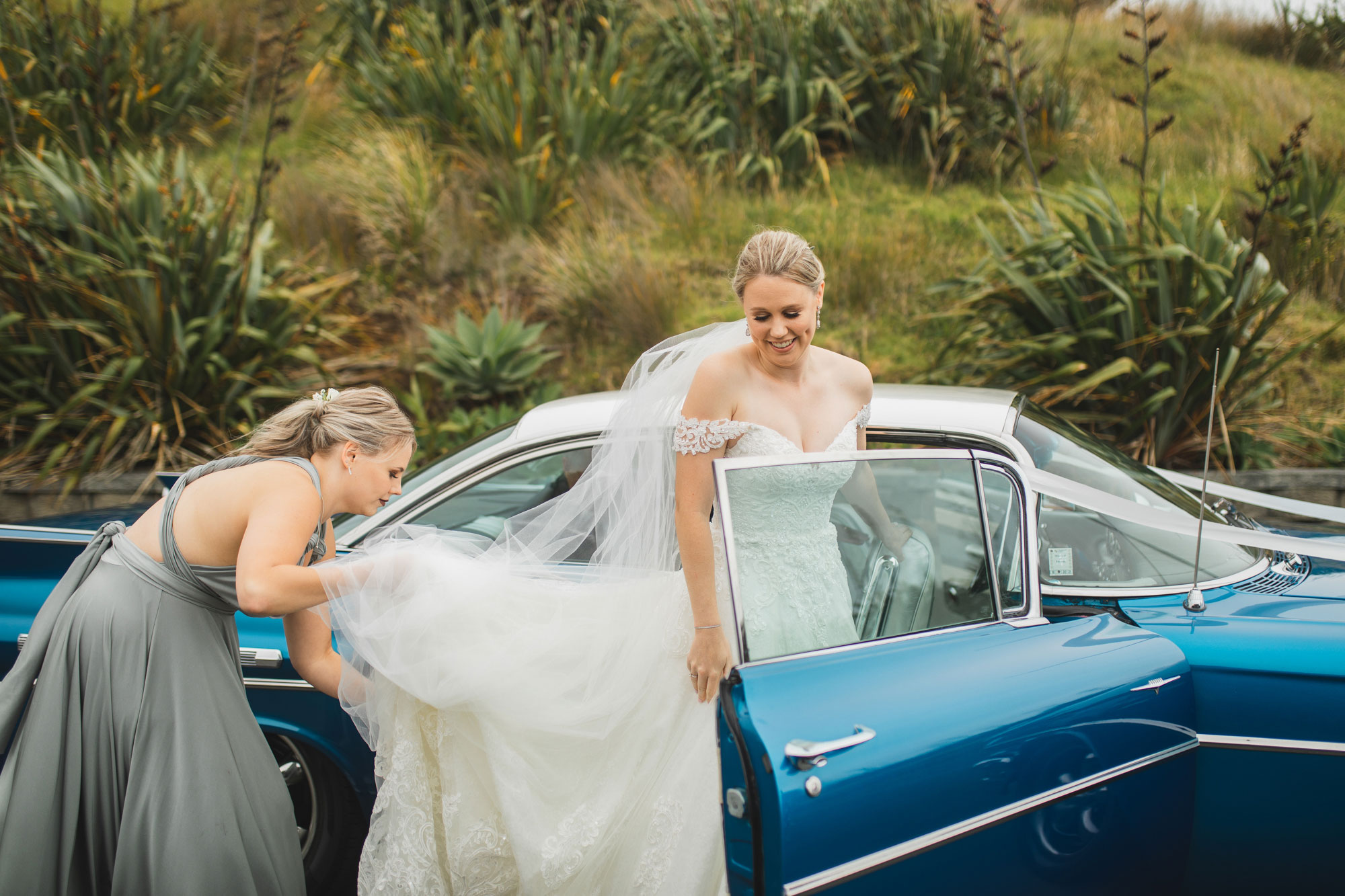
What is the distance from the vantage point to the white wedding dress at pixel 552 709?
87.0 inches

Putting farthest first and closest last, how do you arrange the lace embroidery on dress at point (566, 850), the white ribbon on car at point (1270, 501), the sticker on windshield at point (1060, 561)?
the white ribbon on car at point (1270, 501) < the sticker on windshield at point (1060, 561) < the lace embroidery on dress at point (566, 850)

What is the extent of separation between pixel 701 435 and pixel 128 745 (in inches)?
61.2

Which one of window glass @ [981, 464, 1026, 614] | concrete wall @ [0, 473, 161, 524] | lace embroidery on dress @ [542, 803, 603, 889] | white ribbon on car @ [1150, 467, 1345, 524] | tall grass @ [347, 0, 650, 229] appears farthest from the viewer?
tall grass @ [347, 0, 650, 229]

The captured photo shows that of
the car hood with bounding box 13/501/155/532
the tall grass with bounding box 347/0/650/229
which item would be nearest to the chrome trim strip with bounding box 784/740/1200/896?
the car hood with bounding box 13/501/155/532

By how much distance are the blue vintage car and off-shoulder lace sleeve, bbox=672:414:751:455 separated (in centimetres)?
18

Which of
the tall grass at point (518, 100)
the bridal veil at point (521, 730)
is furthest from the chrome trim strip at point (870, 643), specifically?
the tall grass at point (518, 100)

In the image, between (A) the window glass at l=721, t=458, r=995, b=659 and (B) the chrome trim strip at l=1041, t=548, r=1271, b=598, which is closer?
(A) the window glass at l=721, t=458, r=995, b=659

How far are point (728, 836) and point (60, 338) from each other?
643 centimetres

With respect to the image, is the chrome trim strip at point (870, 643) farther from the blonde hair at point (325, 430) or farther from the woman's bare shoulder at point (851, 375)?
the blonde hair at point (325, 430)

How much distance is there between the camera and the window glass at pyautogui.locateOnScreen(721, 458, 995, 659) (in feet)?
7.22

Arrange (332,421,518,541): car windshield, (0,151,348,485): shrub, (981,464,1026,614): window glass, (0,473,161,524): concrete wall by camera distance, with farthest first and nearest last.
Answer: (0,151,348,485): shrub < (0,473,161,524): concrete wall < (332,421,518,541): car windshield < (981,464,1026,614): window glass

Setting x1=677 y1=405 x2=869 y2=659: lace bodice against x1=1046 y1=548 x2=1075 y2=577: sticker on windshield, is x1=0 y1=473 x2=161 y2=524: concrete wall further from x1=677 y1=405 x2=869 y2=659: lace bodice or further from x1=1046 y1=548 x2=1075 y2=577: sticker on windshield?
x1=1046 y1=548 x2=1075 y2=577: sticker on windshield

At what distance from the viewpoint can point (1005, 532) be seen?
263cm

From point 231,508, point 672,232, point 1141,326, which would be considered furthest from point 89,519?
point 672,232
